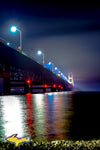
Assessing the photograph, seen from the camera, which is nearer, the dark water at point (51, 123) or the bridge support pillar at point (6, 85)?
the dark water at point (51, 123)

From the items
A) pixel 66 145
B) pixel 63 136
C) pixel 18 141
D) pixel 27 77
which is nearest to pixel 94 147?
pixel 66 145

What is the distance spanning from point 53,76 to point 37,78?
24.6 metres

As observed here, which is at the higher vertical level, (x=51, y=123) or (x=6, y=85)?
(x=6, y=85)

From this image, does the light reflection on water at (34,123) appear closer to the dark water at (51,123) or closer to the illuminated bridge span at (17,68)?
the dark water at (51,123)

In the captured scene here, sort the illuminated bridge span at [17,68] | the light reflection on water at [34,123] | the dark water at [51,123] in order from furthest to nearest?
the illuminated bridge span at [17,68] → the light reflection on water at [34,123] → the dark water at [51,123]

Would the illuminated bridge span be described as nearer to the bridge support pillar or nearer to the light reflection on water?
the bridge support pillar

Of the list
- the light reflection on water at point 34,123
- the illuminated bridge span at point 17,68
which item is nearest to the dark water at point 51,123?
the light reflection on water at point 34,123

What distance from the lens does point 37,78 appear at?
332 feet

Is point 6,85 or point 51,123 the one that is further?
point 6,85

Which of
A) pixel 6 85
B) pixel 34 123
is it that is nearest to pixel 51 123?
pixel 34 123

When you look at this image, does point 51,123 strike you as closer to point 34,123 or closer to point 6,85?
point 34,123

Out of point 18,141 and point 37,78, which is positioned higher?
point 37,78

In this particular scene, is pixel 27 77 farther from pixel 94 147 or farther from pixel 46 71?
pixel 94 147

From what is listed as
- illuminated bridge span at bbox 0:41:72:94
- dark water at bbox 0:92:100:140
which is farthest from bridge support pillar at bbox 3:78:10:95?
dark water at bbox 0:92:100:140
